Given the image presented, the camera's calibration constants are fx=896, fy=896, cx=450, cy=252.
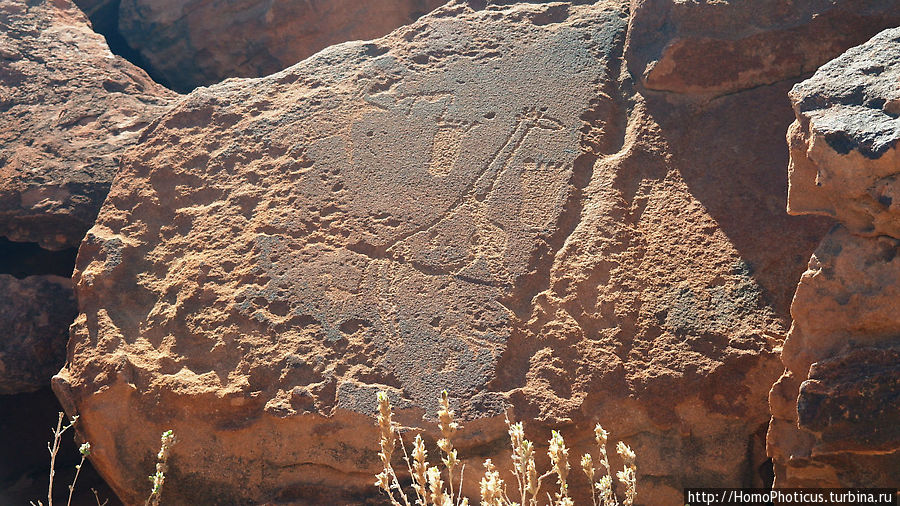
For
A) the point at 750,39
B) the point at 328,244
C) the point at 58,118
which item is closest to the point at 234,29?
the point at 58,118

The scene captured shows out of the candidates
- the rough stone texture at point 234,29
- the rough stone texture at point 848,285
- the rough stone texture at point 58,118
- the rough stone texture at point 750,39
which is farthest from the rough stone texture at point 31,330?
the rough stone texture at point 848,285

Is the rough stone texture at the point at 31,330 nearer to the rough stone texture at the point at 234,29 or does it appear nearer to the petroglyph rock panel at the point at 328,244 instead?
the petroglyph rock panel at the point at 328,244

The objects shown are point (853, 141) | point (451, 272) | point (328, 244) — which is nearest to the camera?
point (853, 141)

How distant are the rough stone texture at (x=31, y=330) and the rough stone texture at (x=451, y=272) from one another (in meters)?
0.42

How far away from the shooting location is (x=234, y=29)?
14.5 feet

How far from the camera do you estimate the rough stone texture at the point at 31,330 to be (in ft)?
10.2

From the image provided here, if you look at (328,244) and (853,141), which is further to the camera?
(328,244)

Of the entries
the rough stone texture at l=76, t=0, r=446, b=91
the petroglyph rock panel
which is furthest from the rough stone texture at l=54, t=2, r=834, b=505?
the rough stone texture at l=76, t=0, r=446, b=91

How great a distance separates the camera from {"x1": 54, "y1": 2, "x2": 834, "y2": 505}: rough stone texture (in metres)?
2.29

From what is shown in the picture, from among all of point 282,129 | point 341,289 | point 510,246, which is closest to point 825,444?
point 510,246

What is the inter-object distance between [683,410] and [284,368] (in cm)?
107

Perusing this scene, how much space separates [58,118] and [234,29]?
1233 mm

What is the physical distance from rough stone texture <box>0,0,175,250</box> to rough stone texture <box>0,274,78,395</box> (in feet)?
0.57

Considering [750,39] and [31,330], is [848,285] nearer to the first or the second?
[750,39]
